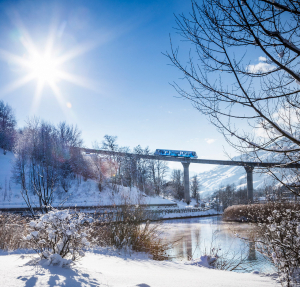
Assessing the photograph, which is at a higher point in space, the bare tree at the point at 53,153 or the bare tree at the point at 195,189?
the bare tree at the point at 53,153

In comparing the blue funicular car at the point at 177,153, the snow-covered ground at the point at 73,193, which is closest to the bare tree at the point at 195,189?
the blue funicular car at the point at 177,153

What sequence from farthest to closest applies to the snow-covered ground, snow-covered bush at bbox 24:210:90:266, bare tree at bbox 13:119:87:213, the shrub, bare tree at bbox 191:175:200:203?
bare tree at bbox 191:175:200:203, bare tree at bbox 13:119:87:213, the snow-covered ground, the shrub, snow-covered bush at bbox 24:210:90:266

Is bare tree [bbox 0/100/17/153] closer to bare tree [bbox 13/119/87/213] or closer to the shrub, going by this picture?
bare tree [bbox 13/119/87/213]

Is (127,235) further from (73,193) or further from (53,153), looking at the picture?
(53,153)

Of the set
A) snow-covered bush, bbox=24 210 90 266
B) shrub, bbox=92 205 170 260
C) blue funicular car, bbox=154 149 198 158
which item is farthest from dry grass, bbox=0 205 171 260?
blue funicular car, bbox=154 149 198 158

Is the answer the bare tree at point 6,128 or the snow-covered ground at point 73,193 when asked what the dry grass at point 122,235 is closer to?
the snow-covered ground at point 73,193

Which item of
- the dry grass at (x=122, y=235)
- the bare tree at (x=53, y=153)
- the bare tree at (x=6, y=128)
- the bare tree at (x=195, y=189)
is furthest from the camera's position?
the bare tree at (x=195, y=189)

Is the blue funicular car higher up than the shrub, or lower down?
higher up

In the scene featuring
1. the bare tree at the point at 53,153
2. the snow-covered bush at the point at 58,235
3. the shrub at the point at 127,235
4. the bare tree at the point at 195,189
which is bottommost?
the bare tree at the point at 195,189

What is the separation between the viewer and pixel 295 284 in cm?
314

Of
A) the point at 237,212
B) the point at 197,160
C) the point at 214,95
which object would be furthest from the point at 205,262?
the point at 197,160

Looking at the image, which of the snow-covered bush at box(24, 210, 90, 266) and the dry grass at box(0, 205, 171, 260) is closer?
the snow-covered bush at box(24, 210, 90, 266)

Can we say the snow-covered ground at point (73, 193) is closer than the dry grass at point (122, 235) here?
No

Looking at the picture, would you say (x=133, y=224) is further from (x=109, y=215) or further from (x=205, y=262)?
(x=205, y=262)
